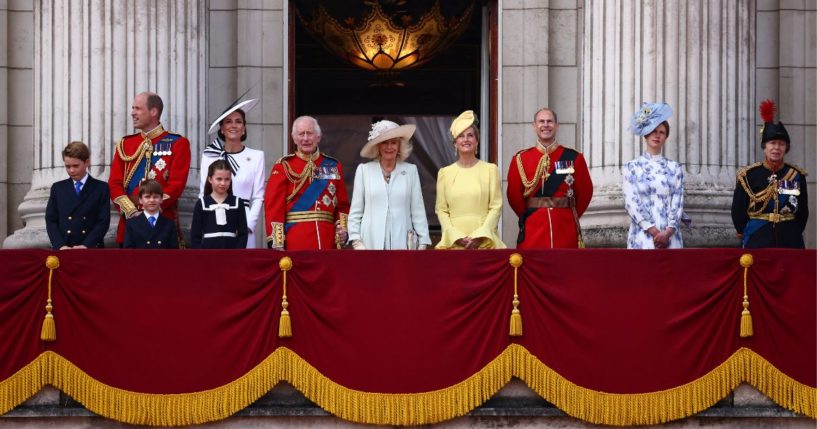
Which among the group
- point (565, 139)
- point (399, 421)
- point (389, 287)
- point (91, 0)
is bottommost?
point (399, 421)

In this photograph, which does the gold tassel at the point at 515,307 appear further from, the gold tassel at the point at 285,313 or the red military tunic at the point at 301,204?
the red military tunic at the point at 301,204

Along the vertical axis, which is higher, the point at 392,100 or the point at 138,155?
the point at 392,100

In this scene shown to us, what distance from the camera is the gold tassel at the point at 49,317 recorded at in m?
12.2

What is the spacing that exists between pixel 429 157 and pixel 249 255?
429 inches

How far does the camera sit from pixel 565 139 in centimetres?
1659

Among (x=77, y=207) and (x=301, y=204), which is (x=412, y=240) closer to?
(x=301, y=204)

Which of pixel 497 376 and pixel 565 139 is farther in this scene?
pixel 565 139

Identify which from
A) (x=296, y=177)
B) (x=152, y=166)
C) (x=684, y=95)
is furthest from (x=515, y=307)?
(x=684, y=95)

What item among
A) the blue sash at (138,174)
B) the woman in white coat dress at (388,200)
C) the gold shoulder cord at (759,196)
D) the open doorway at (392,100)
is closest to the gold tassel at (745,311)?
the gold shoulder cord at (759,196)

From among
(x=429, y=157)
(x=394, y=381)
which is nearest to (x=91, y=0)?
(x=394, y=381)

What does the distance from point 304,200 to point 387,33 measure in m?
6.71

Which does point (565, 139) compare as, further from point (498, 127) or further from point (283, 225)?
point (283, 225)

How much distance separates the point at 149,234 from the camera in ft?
44.1

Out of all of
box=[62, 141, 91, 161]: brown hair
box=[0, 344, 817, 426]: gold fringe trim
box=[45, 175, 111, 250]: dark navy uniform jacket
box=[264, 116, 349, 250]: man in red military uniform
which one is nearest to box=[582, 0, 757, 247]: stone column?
box=[264, 116, 349, 250]: man in red military uniform
